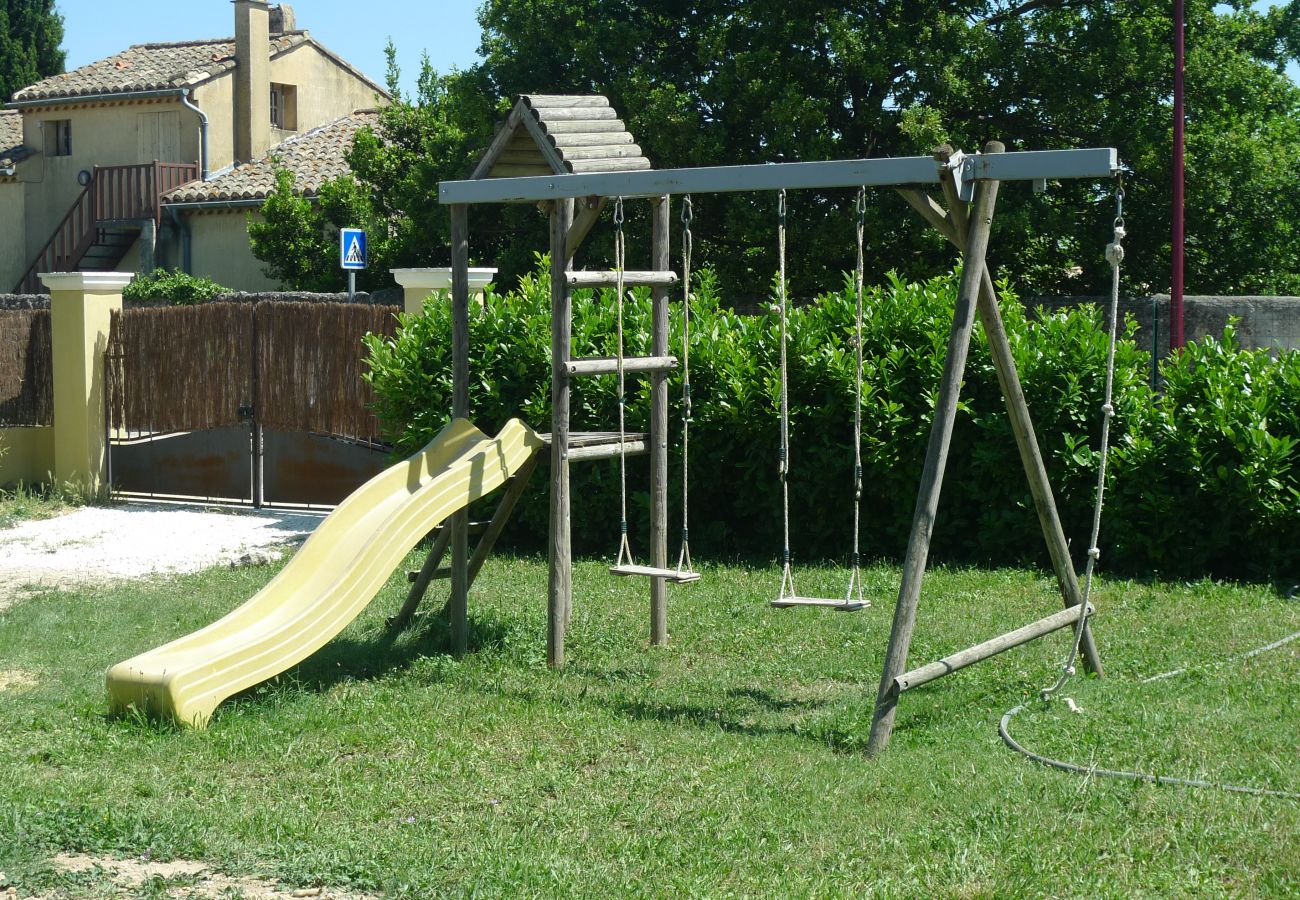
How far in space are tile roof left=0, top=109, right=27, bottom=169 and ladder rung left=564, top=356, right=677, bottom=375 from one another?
3418cm

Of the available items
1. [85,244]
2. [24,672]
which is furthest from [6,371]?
[85,244]

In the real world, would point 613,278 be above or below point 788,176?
Result: below

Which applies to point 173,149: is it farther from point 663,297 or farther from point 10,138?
point 663,297

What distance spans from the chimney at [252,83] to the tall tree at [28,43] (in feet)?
41.9

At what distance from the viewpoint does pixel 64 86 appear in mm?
36562

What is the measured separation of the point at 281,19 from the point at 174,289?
1453cm

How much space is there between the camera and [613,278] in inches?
310

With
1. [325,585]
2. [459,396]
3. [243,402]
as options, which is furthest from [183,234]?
[325,585]

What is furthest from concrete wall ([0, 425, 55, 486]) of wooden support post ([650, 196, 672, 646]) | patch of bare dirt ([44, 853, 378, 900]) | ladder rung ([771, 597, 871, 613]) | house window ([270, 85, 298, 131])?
house window ([270, 85, 298, 131])

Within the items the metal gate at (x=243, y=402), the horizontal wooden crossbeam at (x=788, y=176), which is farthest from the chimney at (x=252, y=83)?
the horizontal wooden crossbeam at (x=788, y=176)

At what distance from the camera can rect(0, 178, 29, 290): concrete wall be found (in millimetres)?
38031

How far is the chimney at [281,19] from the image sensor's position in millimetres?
→ 39625

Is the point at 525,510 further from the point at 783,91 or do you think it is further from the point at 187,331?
the point at 783,91

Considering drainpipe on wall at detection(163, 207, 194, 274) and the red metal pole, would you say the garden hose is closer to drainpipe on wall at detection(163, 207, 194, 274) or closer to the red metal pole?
the red metal pole
